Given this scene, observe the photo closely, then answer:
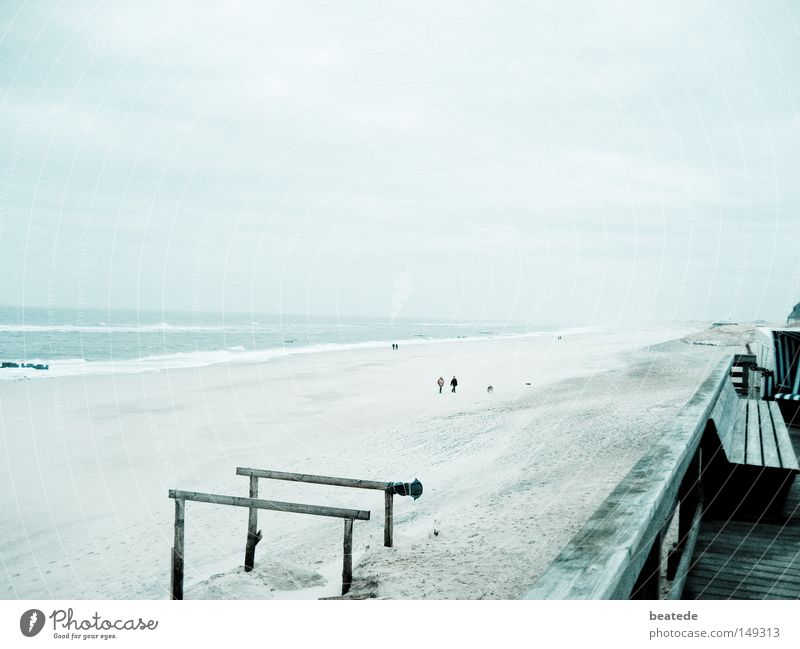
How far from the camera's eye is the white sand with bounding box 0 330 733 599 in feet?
24.3

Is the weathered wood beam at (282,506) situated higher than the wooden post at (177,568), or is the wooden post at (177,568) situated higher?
the weathered wood beam at (282,506)

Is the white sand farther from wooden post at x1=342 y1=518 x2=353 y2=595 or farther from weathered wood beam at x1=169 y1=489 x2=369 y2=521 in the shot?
weathered wood beam at x1=169 y1=489 x2=369 y2=521

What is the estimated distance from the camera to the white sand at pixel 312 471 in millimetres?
7398

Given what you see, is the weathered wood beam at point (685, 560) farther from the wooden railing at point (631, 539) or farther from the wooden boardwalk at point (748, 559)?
the wooden boardwalk at point (748, 559)

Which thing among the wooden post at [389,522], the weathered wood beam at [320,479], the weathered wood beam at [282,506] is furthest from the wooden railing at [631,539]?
the wooden post at [389,522]

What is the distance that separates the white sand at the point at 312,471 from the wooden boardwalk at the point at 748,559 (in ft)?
7.45

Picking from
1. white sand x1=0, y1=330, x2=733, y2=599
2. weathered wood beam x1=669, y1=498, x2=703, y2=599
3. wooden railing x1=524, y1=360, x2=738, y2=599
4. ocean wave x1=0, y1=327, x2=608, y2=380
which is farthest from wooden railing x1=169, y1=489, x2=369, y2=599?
ocean wave x1=0, y1=327, x2=608, y2=380

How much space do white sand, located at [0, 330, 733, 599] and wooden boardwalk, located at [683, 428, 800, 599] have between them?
2270 mm

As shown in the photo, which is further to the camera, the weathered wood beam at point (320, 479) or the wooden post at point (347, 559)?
the weathered wood beam at point (320, 479)

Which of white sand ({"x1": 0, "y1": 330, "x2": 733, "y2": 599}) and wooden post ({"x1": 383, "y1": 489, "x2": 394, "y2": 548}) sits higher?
wooden post ({"x1": 383, "y1": 489, "x2": 394, "y2": 548})

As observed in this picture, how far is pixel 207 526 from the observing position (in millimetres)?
10344

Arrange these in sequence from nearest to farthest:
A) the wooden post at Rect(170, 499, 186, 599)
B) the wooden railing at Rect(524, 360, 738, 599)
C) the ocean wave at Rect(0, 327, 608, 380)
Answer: the wooden railing at Rect(524, 360, 738, 599), the wooden post at Rect(170, 499, 186, 599), the ocean wave at Rect(0, 327, 608, 380)

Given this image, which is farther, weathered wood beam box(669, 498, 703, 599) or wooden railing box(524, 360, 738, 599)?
weathered wood beam box(669, 498, 703, 599)

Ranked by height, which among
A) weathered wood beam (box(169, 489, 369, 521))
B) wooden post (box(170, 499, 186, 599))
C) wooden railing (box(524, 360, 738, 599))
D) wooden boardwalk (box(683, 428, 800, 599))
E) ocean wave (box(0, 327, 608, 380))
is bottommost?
ocean wave (box(0, 327, 608, 380))
